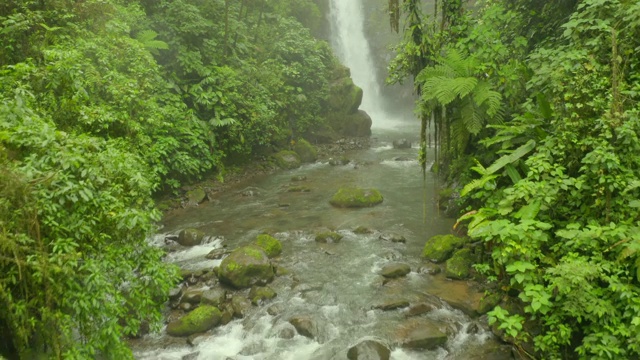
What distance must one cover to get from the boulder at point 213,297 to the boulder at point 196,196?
6047mm

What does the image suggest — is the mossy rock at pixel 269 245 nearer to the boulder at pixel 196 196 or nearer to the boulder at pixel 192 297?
the boulder at pixel 192 297

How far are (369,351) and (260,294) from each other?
262 centimetres

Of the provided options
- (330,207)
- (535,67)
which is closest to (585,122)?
(535,67)

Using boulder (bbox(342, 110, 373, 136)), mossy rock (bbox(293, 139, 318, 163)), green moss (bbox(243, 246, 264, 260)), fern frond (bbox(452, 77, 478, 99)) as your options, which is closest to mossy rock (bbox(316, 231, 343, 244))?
green moss (bbox(243, 246, 264, 260))

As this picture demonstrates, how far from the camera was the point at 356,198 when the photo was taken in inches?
530

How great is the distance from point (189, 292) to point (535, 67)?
7.63 m

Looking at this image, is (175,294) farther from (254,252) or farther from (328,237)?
(328,237)

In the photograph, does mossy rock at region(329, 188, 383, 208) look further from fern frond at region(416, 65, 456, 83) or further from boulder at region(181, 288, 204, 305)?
boulder at region(181, 288, 204, 305)

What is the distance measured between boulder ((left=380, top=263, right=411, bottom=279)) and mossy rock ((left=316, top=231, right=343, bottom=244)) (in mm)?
2053

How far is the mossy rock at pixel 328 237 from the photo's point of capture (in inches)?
431

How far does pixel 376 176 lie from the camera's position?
16906mm

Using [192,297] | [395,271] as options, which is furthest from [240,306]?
[395,271]

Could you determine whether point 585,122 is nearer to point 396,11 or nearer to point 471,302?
point 471,302

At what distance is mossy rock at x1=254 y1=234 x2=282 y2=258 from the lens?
1012 centimetres
